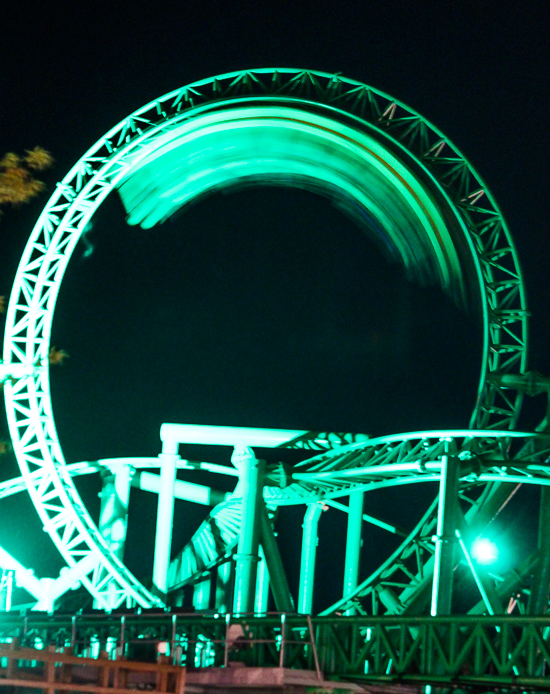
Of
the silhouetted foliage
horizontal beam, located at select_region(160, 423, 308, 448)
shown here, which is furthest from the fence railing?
horizontal beam, located at select_region(160, 423, 308, 448)

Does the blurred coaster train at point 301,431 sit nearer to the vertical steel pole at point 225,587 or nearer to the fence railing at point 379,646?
the vertical steel pole at point 225,587

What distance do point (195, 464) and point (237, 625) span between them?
14721 millimetres

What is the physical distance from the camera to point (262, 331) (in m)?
42.7

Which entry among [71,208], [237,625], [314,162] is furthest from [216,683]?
[314,162]

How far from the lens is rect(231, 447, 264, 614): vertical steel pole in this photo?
29.6 m

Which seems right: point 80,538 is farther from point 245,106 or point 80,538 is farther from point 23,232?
point 23,232

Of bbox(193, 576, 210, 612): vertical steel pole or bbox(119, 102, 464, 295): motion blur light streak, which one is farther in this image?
bbox(193, 576, 210, 612): vertical steel pole

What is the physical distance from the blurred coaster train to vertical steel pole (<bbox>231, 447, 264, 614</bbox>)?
54mm

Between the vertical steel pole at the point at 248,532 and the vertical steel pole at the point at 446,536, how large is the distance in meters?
5.15

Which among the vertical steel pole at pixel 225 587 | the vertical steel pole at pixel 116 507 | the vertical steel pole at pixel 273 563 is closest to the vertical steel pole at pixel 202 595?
the vertical steel pole at pixel 225 587

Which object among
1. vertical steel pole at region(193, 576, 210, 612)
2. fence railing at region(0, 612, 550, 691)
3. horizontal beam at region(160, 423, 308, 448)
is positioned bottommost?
vertical steel pole at region(193, 576, 210, 612)

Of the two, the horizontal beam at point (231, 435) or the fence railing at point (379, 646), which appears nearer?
the fence railing at point (379, 646)

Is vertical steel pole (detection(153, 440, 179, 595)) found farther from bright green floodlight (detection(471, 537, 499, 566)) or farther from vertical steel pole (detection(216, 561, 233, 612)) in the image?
bright green floodlight (detection(471, 537, 499, 566))

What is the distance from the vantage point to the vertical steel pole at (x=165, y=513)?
3369 cm
